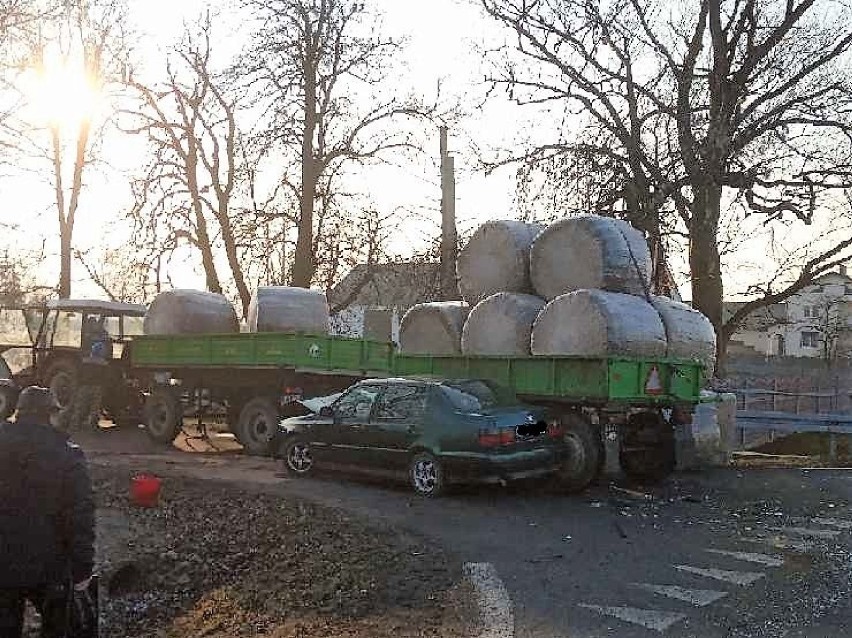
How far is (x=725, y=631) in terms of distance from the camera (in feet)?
19.4

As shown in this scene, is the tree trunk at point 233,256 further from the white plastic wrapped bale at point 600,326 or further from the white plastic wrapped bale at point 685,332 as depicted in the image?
the white plastic wrapped bale at point 685,332

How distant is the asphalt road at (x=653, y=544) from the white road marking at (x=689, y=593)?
0.05ft

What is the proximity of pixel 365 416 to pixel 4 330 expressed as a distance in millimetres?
10782

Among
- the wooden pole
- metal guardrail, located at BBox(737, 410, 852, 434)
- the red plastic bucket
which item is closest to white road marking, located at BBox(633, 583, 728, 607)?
the red plastic bucket

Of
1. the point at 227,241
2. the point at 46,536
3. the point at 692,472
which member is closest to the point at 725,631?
the point at 46,536

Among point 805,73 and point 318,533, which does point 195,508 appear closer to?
point 318,533

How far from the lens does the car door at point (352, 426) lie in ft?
38.4

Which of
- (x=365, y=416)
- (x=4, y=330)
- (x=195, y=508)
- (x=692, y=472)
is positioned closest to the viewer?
(x=195, y=508)

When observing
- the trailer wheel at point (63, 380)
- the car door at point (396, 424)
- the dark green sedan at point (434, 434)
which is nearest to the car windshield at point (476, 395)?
the dark green sedan at point (434, 434)

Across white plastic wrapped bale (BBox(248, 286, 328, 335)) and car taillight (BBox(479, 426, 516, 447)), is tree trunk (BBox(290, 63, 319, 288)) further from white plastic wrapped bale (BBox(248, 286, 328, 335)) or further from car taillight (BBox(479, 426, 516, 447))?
car taillight (BBox(479, 426, 516, 447))

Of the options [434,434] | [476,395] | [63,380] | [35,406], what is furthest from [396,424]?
[63,380]

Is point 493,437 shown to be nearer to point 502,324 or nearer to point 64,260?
point 502,324

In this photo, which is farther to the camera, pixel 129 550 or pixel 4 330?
pixel 4 330

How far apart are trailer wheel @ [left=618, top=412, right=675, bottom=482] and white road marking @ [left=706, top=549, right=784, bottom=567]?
11.8 feet
